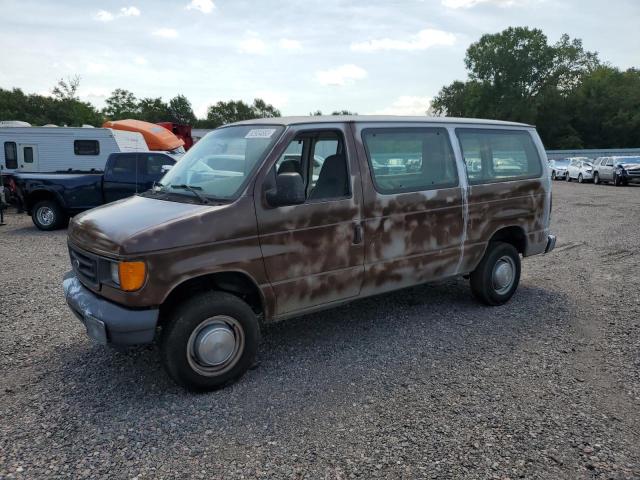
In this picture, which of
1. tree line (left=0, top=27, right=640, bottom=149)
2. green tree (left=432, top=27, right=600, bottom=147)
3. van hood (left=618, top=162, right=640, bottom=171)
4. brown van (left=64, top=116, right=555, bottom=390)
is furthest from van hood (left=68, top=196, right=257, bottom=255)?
green tree (left=432, top=27, right=600, bottom=147)

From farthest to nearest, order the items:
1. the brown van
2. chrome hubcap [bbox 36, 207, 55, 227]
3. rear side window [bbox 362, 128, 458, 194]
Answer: chrome hubcap [bbox 36, 207, 55, 227]
rear side window [bbox 362, 128, 458, 194]
the brown van

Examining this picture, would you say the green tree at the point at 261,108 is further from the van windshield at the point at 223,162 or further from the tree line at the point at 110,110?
the van windshield at the point at 223,162

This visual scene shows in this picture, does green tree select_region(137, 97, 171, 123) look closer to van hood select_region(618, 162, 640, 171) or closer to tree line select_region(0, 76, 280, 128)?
tree line select_region(0, 76, 280, 128)

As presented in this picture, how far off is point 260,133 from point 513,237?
3.45 m

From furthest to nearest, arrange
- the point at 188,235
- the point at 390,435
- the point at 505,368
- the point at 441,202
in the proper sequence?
the point at 441,202
the point at 505,368
the point at 188,235
the point at 390,435

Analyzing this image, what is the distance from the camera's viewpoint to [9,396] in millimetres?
3654

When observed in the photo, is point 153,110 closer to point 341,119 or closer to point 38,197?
point 38,197

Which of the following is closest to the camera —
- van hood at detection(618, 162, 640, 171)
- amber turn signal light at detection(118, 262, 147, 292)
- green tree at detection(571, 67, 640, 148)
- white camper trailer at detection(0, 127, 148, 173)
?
amber turn signal light at detection(118, 262, 147, 292)

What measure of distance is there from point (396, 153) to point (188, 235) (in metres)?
2.19

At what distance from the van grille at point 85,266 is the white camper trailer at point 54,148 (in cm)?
1298

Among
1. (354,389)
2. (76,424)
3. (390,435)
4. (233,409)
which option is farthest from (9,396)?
(390,435)

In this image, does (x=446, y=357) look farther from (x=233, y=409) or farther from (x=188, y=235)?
(x=188, y=235)

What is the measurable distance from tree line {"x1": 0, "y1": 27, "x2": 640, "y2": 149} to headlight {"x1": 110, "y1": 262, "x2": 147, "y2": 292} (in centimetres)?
5361

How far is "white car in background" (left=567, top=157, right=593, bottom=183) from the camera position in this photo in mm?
27344
